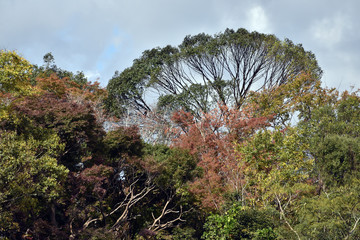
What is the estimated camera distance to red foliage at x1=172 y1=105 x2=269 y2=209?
1736 centimetres

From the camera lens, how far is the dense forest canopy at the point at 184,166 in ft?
38.4

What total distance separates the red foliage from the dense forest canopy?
66 millimetres

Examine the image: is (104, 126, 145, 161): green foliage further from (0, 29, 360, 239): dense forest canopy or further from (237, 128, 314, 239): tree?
(237, 128, 314, 239): tree

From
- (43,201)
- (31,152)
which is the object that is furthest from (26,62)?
(43,201)

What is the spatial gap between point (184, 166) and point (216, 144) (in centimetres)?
481

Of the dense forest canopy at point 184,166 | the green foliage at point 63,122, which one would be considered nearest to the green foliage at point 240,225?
the dense forest canopy at point 184,166

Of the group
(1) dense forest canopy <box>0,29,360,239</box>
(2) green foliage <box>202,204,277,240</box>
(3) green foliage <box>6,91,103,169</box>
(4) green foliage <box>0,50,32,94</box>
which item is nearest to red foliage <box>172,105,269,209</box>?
(1) dense forest canopy <box>0,29,360,239</box>

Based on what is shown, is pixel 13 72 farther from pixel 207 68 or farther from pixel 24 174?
pixel 207 68

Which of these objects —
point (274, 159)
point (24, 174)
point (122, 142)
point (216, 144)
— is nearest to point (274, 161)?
point (274, 159)

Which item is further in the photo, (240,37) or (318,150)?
(240,37)

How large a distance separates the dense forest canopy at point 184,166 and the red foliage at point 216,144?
66 mm

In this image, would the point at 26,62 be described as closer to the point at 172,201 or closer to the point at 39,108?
the point at 39,108

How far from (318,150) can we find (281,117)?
7.57m

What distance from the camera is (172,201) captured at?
17375 millimetres
